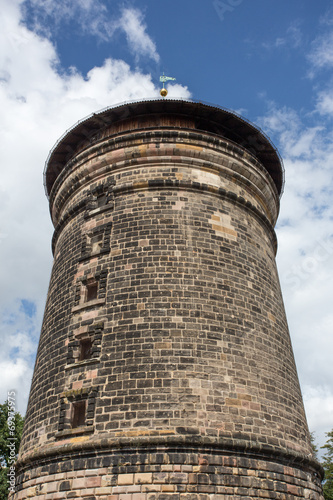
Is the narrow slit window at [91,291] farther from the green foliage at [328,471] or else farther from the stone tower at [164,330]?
the green foliage at [328,471]

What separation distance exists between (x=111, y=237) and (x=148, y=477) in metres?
4.94

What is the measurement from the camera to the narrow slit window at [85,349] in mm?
9000

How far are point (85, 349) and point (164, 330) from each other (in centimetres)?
176

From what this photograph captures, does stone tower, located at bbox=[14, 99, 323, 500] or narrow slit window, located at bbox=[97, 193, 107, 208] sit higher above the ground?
narrow slit window, located at bbox=[97, 193, 107, 208]

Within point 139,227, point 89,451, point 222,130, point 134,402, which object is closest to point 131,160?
point 139,227

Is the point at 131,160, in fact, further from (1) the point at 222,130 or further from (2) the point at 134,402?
(2) the point at 134,402

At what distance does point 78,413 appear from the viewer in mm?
8477

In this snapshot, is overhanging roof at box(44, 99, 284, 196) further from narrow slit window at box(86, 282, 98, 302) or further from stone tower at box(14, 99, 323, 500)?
narrow slit window at box(86, 282, 98, 302)

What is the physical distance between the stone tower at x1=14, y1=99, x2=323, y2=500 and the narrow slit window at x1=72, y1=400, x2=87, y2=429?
35 millimetres

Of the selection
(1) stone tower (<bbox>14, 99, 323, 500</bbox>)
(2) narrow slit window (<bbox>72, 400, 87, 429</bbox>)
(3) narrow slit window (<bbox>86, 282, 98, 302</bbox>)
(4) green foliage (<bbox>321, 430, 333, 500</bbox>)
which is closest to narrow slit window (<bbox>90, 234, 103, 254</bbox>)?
(1) stone tower (<bbox>14, 99, 323, 500</bbox>)

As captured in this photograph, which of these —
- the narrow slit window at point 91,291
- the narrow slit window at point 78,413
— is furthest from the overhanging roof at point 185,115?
the narrow slit window at point 78,413

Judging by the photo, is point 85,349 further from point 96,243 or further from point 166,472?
point 166,472

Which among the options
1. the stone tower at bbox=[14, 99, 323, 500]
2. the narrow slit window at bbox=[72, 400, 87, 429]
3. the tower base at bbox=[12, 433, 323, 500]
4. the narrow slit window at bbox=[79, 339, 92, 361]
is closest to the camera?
the tower base at bbox=[12, 433, 323, 500]

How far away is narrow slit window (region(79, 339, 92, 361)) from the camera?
9.00m
